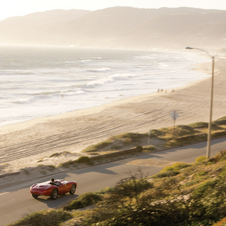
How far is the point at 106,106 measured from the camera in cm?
4366

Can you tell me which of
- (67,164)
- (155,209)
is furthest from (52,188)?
(155,209)

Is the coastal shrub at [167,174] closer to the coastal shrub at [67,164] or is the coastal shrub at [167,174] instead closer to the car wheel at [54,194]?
the car wheel at [54,194]

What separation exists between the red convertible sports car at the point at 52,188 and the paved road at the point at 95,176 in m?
0.34

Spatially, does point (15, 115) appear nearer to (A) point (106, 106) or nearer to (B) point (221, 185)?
(A) point (106, 106)

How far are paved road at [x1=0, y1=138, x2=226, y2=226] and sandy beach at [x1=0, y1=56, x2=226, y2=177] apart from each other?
3.33 m

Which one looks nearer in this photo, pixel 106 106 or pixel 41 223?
pixel 41 223

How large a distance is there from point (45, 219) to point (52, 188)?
434 centimetres

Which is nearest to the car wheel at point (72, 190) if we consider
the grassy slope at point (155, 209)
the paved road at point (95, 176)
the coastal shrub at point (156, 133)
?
the paved road at point (95, 176)

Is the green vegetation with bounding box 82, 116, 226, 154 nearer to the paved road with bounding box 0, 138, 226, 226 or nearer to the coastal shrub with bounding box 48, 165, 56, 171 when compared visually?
the paved road with bounding box 0, 138, 226, 226

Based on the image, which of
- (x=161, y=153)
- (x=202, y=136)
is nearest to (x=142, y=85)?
(x=202, y=136)

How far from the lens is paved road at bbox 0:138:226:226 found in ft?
44.6

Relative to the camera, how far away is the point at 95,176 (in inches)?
715

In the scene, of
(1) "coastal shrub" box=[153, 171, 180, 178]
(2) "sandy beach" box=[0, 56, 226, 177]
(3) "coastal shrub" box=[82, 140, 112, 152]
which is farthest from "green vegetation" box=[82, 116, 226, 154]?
(1) "coastal shrub" box=[153, 171, 180, 178]

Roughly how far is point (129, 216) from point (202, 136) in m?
20.5
